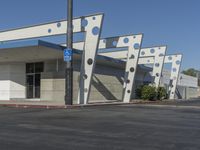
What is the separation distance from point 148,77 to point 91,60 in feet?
93.6

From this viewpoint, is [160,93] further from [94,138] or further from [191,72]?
[191,72]

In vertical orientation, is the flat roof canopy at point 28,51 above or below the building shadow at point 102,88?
above

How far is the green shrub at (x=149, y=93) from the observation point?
4272 centimetres

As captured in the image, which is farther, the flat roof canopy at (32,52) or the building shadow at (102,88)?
the building shadow at (102,88)

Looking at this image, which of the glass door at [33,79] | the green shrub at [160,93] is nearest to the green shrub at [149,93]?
the green shrub at [160,93]

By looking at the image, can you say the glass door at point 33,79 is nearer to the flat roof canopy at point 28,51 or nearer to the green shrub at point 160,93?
the flat roof canopy at point 28,51

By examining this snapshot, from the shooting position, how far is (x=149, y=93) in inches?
1683

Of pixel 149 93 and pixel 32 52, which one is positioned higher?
pixel 32 52

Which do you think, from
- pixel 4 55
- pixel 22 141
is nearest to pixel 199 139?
pixel 22 141

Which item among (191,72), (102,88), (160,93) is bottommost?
(191,72)

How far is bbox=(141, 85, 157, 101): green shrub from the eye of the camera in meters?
42.7

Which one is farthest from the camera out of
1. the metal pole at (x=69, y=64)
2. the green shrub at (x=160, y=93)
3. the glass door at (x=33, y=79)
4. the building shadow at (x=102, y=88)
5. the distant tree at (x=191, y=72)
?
the distant tree at (x=191, y=72)

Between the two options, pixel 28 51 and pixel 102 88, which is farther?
pixel 102 88

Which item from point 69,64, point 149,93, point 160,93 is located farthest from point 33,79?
point 160,93
